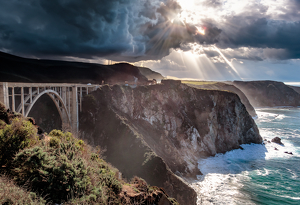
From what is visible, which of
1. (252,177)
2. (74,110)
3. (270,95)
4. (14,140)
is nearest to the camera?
(14,140)

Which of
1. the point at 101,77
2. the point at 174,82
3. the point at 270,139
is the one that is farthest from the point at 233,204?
the point at 101,77

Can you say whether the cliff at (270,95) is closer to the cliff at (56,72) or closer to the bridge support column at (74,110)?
the cliff at (56,72)

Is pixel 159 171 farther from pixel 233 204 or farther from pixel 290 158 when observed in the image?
pixel 290 158

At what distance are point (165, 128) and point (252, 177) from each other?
791 inches

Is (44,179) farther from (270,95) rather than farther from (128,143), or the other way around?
(270,95)

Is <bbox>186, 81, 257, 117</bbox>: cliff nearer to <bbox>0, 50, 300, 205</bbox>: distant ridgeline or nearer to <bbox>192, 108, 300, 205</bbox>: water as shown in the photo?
<bbox>0, 50, 300, 205</bbox>: distant ridgeline

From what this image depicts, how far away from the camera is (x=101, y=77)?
312 feet

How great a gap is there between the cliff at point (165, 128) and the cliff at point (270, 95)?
113 metres

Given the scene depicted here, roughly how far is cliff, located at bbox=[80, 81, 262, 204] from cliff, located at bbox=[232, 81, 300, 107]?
372 feet

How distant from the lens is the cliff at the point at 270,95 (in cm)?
14800

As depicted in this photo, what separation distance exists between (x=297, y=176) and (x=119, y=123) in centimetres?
3540

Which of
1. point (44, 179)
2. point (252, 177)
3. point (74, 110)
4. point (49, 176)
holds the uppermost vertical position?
point (74, 110)

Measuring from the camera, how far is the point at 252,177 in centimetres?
3158

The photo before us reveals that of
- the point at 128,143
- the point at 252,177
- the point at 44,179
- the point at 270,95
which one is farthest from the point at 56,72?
the point at 270,95
